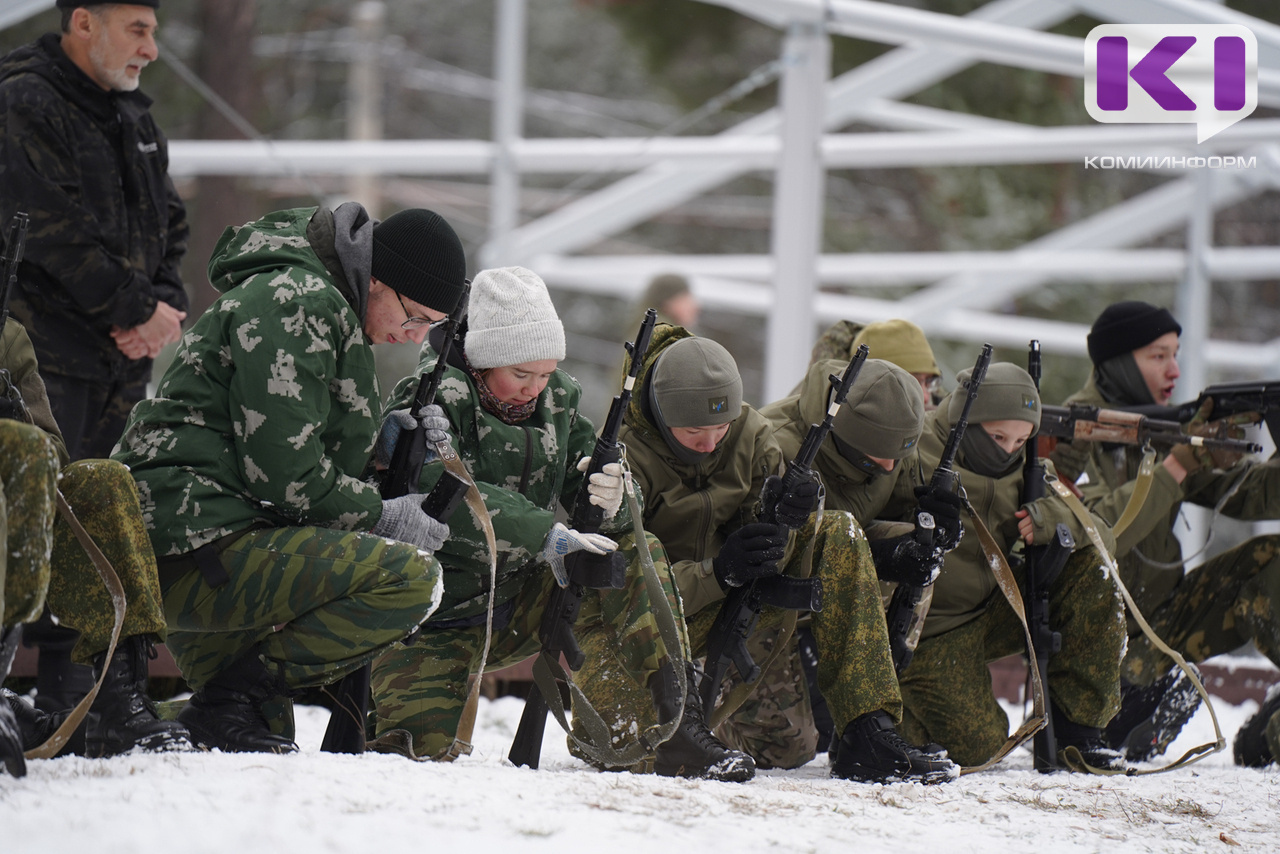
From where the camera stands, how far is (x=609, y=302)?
20.5m

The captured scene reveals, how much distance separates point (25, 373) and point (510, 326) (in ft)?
3.77

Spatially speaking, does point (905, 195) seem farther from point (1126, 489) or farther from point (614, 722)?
point (614, 722)

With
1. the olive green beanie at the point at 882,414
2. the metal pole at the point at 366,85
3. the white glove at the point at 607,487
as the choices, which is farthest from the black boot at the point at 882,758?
the metal pole at the point at 366,85

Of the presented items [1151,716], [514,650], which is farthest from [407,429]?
[1151,716]

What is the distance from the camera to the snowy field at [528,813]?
2428 millimetres

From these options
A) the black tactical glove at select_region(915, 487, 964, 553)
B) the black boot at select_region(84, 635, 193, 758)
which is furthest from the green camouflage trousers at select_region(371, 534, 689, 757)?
the black tactical glove at select_region(915, 487, 964, 553)

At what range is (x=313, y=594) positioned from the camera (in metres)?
3.16

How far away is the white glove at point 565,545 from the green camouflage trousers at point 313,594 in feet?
1.27

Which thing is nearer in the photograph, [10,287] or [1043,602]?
[10,287]

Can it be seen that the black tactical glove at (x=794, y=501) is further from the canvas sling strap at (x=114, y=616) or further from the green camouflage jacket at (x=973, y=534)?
the canvas sling strap at (x=114, y=616)

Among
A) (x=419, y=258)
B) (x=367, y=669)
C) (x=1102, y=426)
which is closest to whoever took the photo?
(x=419, y=258)

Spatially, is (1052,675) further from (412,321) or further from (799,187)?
(799,187)

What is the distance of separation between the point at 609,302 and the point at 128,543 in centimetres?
1759

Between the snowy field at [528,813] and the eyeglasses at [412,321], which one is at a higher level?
the eyeglasses at [412,321]
